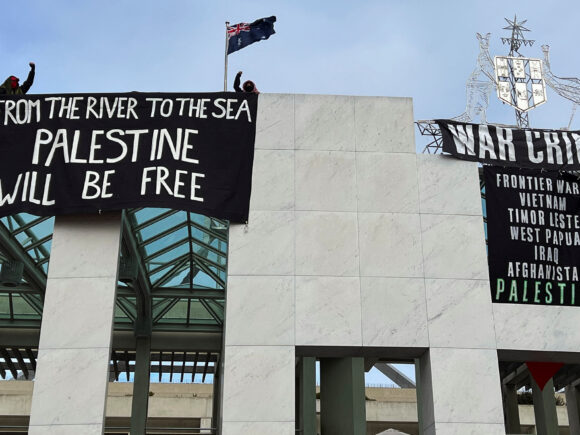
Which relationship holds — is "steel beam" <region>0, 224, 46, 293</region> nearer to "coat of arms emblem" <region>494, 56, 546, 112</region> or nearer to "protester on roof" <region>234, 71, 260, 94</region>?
"protester on roof" <region>234, 71, 260, 94</region>

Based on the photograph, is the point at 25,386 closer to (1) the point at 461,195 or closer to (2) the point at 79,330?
(2) the point at 79,330

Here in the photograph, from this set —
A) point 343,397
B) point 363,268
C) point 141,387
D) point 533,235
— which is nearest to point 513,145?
point 533,235

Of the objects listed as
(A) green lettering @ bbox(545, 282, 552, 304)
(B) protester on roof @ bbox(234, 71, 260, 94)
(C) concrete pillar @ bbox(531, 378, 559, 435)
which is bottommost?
(C) concrete pillar @ bbox(531, 378, 559, 435)

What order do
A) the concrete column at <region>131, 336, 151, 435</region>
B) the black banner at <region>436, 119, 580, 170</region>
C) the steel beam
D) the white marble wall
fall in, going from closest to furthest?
1. the white marble wall
2. the black banner at <region>436, 119, 580, 170</region>
3. the steel beam
4. the concrete column at <region>131, 336, 151, 435</region>

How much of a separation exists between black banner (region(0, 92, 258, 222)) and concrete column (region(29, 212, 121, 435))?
644 millimetres

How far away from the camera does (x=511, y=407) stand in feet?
115

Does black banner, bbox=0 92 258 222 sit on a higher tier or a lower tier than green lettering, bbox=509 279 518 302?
higher

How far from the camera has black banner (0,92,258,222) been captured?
1636 centimetres

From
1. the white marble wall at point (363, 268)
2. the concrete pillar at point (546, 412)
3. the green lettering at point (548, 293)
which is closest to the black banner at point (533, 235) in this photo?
the green lettering at point (548, 293)

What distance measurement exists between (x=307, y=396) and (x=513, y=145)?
13.1 m

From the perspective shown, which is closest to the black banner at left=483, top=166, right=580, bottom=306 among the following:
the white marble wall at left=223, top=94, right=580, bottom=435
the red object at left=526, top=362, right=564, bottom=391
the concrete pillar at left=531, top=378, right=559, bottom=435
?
the white marble wall at left=223, top=94, right=580, bottom=435

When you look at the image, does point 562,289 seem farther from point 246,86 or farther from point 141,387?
point 141,387

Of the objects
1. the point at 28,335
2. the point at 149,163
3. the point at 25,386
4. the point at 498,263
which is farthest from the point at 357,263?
the point at 25,386

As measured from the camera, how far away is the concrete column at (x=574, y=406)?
31828 millimetres
